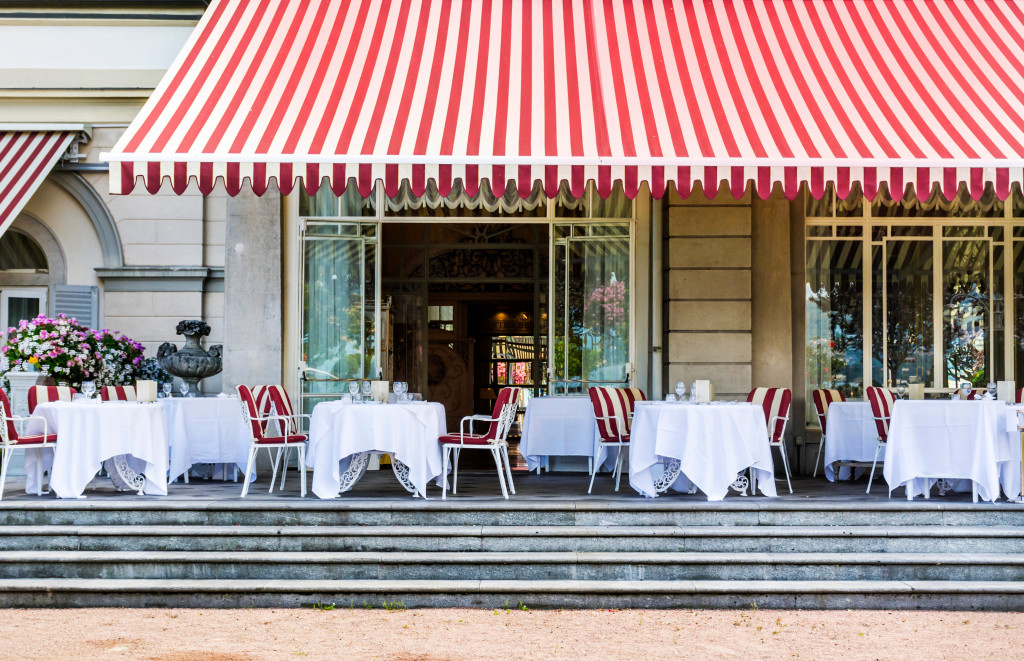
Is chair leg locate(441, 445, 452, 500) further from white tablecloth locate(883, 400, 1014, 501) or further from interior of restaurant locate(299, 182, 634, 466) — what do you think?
white tablecloth locate(883, 400, 1014, 501)

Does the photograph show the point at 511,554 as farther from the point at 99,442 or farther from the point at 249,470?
the point at 99,442

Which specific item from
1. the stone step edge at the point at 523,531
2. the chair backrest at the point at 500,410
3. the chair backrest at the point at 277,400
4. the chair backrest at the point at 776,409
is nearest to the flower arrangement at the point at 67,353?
the chair backrest at the point at 277,400

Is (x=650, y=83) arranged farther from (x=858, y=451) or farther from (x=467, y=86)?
(x=858, y=451)

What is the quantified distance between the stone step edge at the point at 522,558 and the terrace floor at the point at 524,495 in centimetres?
52

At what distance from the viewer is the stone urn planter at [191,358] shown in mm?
9367

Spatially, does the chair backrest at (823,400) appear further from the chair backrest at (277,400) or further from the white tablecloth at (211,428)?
the white tablecloth at (211,428)

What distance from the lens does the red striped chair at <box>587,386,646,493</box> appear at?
8.55 metres

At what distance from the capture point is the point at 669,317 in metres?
9.95

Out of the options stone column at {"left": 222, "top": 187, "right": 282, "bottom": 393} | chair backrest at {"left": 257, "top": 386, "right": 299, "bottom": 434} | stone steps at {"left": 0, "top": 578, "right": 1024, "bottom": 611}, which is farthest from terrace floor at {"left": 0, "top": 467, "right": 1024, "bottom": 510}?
stone column at {"left": 222, "top": 187, "right": 282, "bottom": 393}

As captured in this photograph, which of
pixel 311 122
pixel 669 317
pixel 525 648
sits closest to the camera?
pixel 525 648

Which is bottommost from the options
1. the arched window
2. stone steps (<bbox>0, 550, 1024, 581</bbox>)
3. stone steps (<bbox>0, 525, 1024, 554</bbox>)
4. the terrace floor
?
stone steps (<bbox>0, 550, 1024, 581</bbox>)

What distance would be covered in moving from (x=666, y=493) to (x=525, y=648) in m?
2.82

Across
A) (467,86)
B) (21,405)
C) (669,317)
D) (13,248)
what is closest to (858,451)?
(669,317)

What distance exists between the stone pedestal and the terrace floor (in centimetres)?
59
